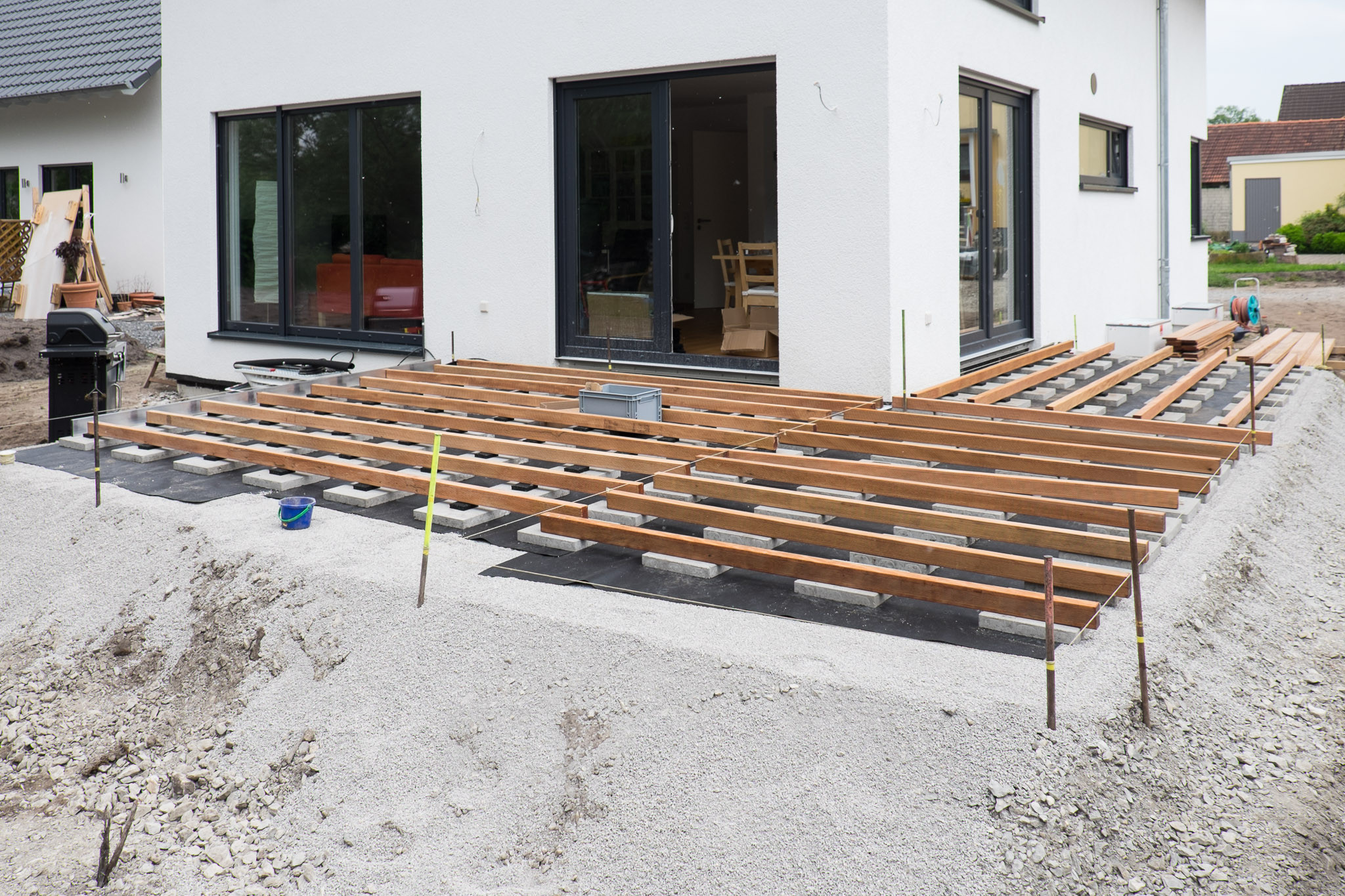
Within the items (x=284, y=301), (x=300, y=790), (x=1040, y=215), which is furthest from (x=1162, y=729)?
(x=284, y=301)

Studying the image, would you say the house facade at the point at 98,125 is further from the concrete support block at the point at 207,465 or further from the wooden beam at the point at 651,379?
the concrete support block at the point at 207,465

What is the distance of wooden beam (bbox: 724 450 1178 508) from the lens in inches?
184

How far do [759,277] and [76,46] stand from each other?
13.6 meters

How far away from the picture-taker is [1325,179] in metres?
33.6

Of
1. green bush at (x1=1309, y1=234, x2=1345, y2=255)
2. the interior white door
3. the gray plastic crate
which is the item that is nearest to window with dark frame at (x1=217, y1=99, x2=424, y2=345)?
the gray plastic crate

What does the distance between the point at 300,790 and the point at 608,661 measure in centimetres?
98

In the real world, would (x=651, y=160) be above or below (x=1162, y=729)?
above

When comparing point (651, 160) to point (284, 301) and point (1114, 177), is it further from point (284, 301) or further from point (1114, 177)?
point (1114, 177)

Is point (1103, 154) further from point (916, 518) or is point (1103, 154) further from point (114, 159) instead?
point (114, 159)

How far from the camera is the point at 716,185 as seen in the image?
47.5ft

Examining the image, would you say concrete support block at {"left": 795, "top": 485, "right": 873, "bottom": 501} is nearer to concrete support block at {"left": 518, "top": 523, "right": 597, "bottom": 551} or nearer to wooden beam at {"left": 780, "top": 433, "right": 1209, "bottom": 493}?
wooden beam at {"left": 780, "top": 433, "right": 1209, "bottom": 493}

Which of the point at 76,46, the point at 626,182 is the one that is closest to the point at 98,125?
the point at 76,46

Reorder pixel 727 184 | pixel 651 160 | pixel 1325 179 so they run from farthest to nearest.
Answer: pixel 1325 179 < pixel 727 184 < pixel 651 160

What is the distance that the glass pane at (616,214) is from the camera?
26.0 ft
